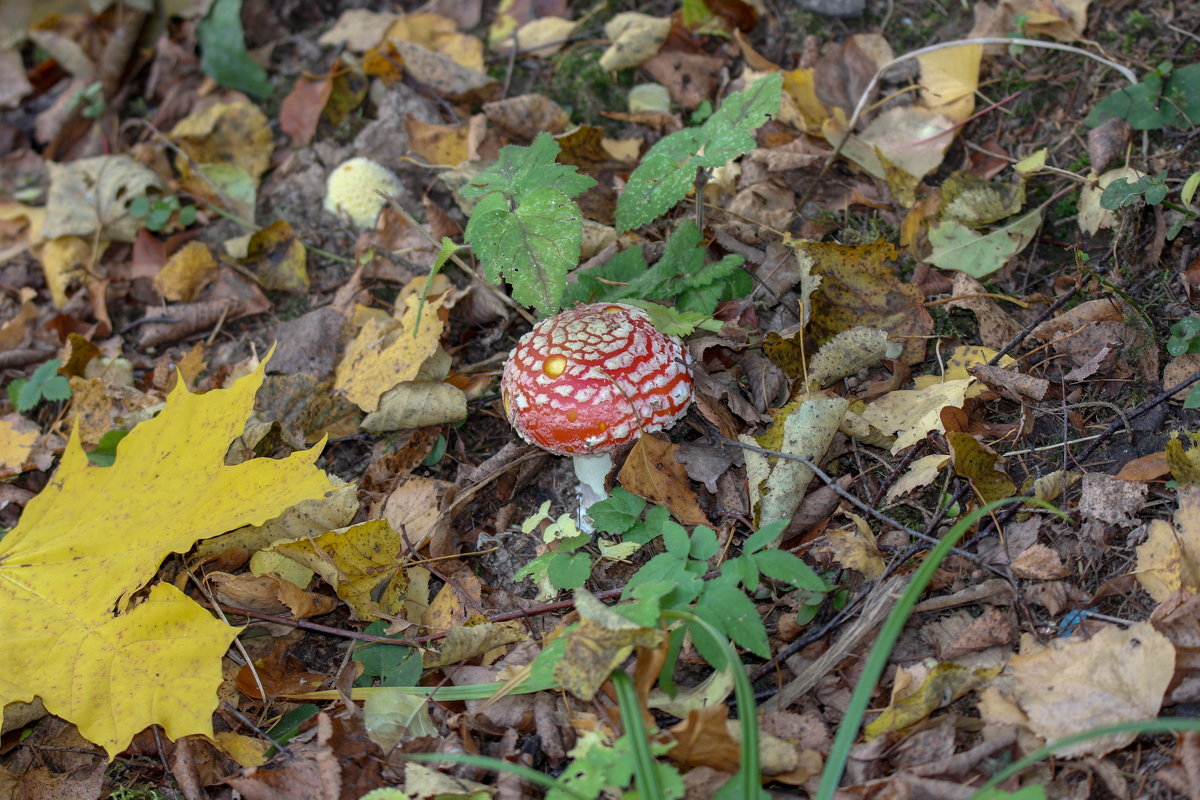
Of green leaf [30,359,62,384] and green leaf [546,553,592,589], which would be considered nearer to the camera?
green leaf [546,553,592,589]

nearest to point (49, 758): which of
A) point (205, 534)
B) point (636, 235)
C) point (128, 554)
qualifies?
point (128, 554)

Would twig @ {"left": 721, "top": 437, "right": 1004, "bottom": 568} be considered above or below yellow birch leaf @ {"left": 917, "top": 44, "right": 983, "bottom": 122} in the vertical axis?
below

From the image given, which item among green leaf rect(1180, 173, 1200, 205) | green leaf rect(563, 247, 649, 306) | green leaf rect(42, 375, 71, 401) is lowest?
green leaf rect(42, 375, 71, 401)

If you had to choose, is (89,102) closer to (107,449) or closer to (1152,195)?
(107,449)

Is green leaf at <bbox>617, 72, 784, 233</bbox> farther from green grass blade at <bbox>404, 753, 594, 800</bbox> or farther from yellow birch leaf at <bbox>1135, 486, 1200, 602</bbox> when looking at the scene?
green grass blade at <bbox>404, 753, 594, 800</bbox>

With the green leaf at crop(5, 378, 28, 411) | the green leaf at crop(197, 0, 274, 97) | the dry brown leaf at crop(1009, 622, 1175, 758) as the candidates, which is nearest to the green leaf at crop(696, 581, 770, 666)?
the dry brown leaf at crop(1009, 622, 1175, 758)

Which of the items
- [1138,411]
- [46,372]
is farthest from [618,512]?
[46,372]

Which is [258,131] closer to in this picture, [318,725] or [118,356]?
[118,356]
